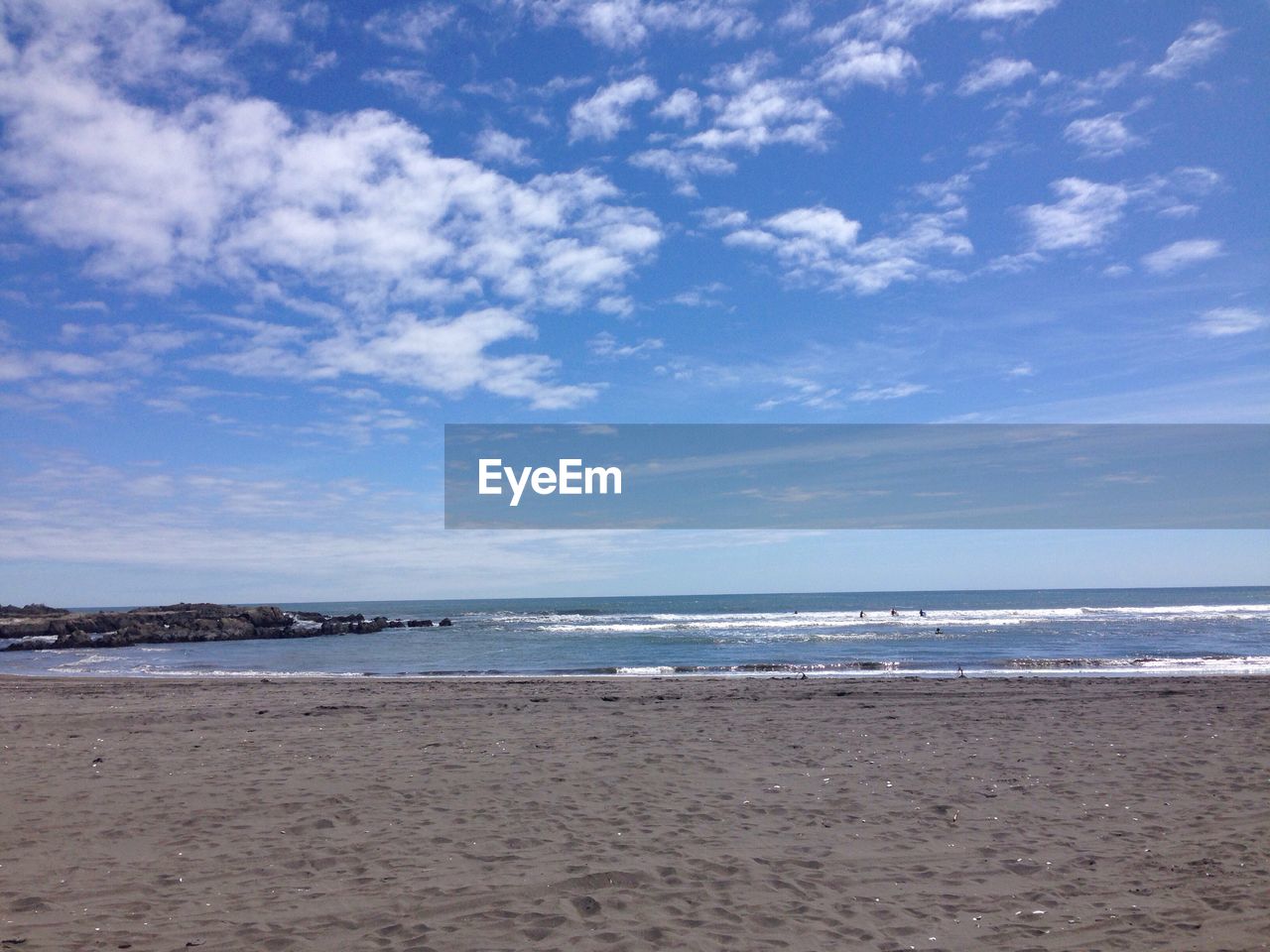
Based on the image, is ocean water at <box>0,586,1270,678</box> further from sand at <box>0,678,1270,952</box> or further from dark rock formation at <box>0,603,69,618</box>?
dark rock formation at <box>0,603,69,618</box>

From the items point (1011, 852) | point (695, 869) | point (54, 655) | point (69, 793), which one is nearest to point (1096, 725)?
point (1011, 852)

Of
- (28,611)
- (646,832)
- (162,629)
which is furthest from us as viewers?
(28,611)

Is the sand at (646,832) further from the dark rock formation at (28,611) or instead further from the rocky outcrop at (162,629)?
the dark rock formation at (28,611)

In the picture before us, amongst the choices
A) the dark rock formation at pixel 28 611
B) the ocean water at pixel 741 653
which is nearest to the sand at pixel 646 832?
the ocean water at pixel 741 653

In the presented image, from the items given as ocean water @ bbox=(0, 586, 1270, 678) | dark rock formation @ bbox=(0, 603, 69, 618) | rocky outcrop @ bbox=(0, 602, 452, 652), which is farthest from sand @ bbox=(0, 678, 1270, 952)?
dark rock formation @ bbox=(0, 603, 69, 618)

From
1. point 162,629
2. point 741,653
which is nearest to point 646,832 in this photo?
point 741,653

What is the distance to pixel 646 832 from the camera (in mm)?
7488

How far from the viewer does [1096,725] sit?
12789mm

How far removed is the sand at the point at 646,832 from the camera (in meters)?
5.50

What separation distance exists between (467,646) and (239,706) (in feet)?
85.0

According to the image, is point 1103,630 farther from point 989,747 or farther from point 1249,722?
point 989,747

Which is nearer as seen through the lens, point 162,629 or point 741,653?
point 741,653

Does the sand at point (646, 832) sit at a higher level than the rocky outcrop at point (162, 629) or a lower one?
higher

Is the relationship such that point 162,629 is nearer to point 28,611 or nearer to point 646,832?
point 28,611
